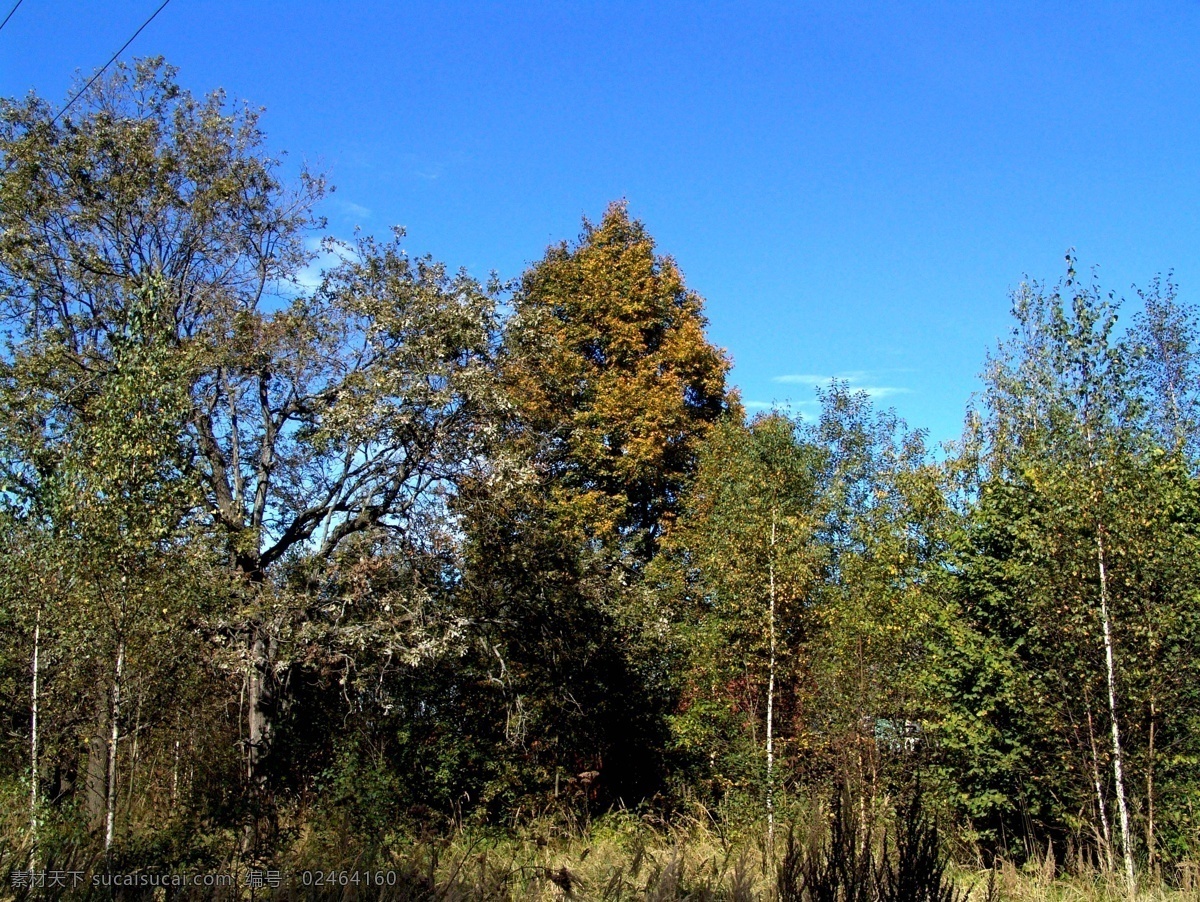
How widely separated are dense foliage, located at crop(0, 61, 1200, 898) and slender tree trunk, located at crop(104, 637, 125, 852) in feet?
0.12

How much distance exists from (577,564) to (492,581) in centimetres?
167

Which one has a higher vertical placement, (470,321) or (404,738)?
(470,321)

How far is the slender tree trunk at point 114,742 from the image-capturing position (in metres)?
8.71

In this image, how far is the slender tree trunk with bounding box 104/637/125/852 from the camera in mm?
8711

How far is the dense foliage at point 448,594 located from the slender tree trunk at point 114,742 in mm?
36

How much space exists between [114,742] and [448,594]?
5.91 metres

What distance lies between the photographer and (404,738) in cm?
1529

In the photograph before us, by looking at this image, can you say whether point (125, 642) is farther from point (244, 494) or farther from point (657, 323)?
point (657, 323)

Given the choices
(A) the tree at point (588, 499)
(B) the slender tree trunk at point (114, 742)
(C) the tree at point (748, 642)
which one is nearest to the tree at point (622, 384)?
(A) the tree at point (588, 499)

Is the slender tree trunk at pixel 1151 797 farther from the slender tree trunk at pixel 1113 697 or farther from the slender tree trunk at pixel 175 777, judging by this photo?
the slender tree trunk at pixel 175 777

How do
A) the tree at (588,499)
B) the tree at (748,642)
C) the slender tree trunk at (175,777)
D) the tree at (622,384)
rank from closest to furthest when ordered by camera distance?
the slender tree trunk at (175,777) → the tree at (588,499) → the tree at (748,642) → the tree at (622,384)

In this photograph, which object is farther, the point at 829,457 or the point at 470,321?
the point at 829,457

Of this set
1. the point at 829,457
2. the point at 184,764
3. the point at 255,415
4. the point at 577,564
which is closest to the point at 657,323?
the point at 829,457

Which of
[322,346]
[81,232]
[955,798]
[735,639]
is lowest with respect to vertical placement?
[955,798]
